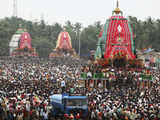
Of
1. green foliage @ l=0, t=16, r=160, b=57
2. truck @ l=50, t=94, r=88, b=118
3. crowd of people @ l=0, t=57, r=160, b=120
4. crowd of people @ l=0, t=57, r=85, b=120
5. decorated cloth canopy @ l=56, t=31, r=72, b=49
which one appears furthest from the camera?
green foliage @ l=0, t=16, r=160, b=57

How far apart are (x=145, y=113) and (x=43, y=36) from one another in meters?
78.4

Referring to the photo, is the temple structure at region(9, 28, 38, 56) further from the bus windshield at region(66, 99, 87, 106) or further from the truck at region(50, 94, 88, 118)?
the bus windshield at region(66, 99, 87, 106)

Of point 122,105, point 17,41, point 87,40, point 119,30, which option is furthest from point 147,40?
point 122,105

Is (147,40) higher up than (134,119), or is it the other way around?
(147,40)

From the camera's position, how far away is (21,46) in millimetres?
75312

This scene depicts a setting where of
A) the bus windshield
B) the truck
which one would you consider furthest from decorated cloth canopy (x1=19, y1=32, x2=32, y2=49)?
the bus windshield

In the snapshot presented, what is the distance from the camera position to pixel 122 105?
979 inches

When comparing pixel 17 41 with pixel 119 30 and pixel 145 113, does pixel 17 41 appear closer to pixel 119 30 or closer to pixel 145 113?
pixel 119 30

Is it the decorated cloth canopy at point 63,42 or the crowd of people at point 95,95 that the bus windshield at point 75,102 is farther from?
the decorated cloth canopy at point 63,42

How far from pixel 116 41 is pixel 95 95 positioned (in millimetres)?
11307

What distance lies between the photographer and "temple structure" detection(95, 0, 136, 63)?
3956 centimetres

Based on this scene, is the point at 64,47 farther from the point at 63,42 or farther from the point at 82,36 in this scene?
the point at 82,36

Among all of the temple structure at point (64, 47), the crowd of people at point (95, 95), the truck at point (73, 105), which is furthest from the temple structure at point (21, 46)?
the truck at point (73, 105)

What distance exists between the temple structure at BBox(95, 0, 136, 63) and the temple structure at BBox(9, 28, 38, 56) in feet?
113
